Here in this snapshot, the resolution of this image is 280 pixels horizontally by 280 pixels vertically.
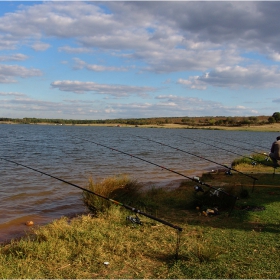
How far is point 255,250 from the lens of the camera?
5.58m

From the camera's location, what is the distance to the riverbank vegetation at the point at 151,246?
15.8ft

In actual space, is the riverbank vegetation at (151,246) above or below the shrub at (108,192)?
below

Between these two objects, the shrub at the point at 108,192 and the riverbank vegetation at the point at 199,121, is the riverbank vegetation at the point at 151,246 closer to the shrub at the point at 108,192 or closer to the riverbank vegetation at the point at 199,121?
the shrub at the point at 108,192

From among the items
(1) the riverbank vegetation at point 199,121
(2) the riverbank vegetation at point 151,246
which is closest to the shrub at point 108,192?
(2) the riverbank vegetation at point 151,246

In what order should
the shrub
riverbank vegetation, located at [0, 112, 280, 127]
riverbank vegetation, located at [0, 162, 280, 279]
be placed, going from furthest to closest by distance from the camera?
riverbank vegetation, located at [0, 112, 280, 127] < the shrub < riverbank vegetation, located at [0, 162, 280, 279]

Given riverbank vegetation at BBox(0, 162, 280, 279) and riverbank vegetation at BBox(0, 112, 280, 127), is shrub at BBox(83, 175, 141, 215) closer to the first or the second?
riverbank vegetation at BBox(0, 162, 280, 279)

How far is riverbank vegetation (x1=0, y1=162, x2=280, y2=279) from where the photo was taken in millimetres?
4805

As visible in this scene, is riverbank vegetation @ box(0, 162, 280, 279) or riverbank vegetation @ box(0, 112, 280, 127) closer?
riverbank vegetation @ box(0, 162, 280, 279)

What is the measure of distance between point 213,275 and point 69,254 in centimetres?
243

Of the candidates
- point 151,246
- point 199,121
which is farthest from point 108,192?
point 199,121

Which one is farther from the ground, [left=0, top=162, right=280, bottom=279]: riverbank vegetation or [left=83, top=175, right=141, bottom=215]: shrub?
[left=83, top=175, right=141, bottom=215]: shrub

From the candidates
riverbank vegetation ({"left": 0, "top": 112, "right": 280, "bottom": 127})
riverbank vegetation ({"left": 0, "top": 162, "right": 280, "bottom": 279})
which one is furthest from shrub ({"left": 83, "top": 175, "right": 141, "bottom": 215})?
riverbank vegetation ({"left": 0, "top": 112, "right": 280, "bottom": 127})

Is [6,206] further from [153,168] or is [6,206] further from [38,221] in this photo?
[153,168]

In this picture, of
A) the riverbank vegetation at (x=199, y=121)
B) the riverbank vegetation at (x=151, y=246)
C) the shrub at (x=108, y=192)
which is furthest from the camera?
the riverbank vegetation at (x=199, y=121)
